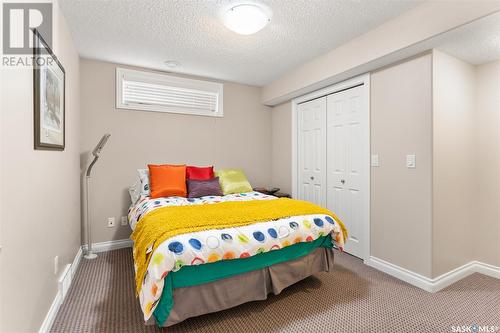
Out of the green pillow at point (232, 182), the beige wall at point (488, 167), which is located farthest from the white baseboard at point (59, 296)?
the beige wall at point (488, 167)

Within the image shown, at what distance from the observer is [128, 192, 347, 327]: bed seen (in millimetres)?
1638

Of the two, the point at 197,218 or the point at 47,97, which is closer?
the point at 47,97

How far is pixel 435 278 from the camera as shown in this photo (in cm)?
231

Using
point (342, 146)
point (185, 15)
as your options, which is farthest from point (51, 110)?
point (342, 146)

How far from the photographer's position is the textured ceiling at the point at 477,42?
192 cm

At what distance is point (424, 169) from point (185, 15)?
8.45 ft

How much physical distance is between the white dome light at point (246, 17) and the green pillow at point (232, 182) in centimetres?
189

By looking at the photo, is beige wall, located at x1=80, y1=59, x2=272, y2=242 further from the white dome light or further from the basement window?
the white dome light

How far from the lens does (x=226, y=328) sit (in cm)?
179

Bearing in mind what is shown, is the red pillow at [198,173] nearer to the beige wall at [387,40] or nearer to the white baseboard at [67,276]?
the white baseboard at [67,276]

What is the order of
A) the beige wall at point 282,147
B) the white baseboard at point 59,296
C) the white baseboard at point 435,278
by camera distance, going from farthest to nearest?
the beige wall at point 282,147
the white baseboard at point 435,278
the white baseboard at point 59,296

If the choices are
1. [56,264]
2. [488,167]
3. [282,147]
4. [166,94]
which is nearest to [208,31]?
[166,94]

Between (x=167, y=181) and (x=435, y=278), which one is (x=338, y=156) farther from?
(x=167, y=181)

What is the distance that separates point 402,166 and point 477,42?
47.7 inches
